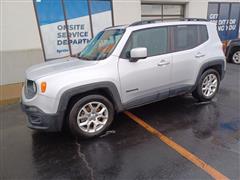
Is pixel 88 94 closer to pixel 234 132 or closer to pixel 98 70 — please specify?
pixel 98 70

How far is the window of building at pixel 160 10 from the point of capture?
9.54 m

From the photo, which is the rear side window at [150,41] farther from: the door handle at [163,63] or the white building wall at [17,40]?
the white building wall at [17,40]

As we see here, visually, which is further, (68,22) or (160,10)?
(160,10)

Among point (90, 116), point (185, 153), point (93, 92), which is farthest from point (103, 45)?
point (185, 153)

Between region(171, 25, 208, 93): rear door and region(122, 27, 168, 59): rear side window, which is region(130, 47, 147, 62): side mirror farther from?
region(171, 25, 208, 93): rear door

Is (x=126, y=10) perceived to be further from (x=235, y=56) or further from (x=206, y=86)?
(x=235, y=56)

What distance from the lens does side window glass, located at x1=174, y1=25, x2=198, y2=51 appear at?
4.23 metres

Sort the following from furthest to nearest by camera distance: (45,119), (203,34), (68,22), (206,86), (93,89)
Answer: (68,22) → (206,86) → (203,34) → (93,89) → (45,119)

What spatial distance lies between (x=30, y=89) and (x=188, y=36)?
329 centimetres

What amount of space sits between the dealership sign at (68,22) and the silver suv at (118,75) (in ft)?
12.2

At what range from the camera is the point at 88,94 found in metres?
3.53

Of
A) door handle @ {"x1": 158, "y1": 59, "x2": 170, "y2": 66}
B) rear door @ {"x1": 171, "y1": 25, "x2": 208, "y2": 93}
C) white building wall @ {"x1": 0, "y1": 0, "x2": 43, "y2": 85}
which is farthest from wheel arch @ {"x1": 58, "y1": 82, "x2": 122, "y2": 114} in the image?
white building wall @ {"x1": 0, "y1": 0, "x2": 43, "y2": 85}

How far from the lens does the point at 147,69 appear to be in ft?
12.6

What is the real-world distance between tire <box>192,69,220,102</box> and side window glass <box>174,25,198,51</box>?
81 cm
